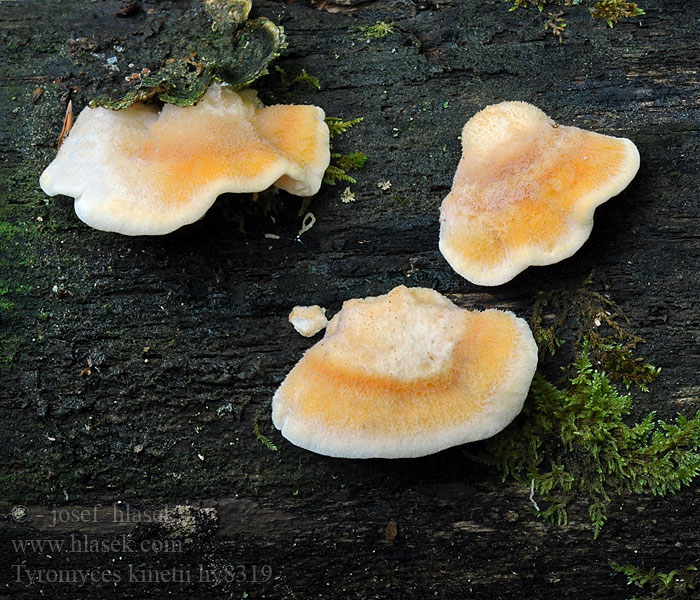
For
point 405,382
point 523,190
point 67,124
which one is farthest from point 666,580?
point 67,124

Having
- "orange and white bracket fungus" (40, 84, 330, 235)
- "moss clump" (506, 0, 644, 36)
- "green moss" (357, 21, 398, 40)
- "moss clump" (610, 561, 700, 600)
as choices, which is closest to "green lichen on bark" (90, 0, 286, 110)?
"orange and white bracket fungus" (40, 84, 330, 235)

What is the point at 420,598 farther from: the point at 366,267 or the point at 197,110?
the point at 197,110

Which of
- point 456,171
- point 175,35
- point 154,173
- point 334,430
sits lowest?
point 334,430

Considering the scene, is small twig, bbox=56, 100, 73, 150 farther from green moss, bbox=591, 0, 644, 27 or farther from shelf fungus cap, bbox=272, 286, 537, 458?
green moss, bbox=591, 0, 644, 27

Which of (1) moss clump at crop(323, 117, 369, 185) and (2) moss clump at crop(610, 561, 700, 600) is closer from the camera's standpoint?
(2) moss clump at crop(610, 561, 700, 600)

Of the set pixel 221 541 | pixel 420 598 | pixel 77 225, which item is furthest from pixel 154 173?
pixel 420 598

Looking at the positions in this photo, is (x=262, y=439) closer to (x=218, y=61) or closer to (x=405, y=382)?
(x=405, y=382)

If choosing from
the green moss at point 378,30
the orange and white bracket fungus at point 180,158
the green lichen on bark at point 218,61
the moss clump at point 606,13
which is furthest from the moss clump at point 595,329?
the green lichen on bark at point 218,61
